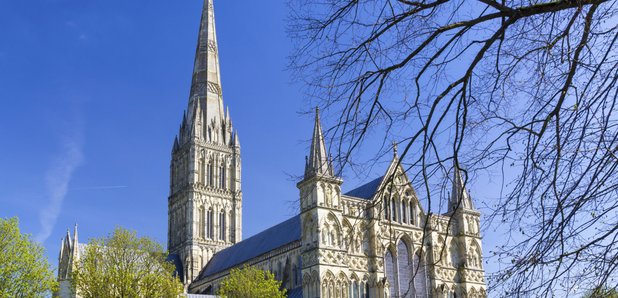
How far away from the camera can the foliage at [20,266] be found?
1204 inches

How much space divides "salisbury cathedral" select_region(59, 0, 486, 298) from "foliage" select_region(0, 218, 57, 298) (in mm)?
11629

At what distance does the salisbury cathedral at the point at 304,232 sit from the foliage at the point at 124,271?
8055 mm

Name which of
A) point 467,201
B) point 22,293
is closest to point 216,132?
point 467,201

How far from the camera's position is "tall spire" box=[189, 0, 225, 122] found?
2936 inches

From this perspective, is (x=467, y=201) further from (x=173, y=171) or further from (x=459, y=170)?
(x=459, y=170)

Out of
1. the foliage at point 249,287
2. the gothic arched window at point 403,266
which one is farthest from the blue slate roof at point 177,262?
the gothic arched window at point 403,266

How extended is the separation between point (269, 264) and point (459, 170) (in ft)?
150

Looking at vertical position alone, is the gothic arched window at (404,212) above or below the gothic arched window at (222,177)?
below

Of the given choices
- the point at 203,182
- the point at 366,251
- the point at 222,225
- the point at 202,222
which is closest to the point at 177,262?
the point at 202,222

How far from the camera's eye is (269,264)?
5231 centimetres

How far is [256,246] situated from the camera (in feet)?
191

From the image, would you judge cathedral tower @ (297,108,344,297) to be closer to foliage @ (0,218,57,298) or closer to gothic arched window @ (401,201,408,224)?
gothic arched window @ (401,201,408,224)

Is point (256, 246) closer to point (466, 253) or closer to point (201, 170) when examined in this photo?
point (201, 170)

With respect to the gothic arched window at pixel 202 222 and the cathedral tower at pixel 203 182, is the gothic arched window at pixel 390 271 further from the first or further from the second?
the gothic arched window at pixel 202 222
